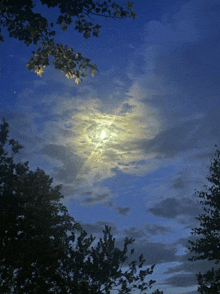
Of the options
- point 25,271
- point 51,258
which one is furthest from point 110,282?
point 25,271

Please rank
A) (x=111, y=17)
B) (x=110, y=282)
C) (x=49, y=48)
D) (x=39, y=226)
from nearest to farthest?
1. (x=111, y=17)
2. (x=49, y=48)
3. (x=39, y=226)
4. (x=110, y=282)

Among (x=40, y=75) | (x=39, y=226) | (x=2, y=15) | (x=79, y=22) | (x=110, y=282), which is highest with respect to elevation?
(x=2, y=15)

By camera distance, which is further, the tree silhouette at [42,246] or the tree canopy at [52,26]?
the tree silhouette at [42,246]

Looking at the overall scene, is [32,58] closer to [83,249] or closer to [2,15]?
[2,15]

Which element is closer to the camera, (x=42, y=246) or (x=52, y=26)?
(x=52, y=26)

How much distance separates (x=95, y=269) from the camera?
1795 centimetres

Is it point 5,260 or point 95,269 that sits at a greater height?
point 5,260

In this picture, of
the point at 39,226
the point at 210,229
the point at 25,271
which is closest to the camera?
the point at 25,271

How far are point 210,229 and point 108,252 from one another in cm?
910

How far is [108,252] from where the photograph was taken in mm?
19156

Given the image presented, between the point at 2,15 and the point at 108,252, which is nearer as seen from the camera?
the point at 2,15

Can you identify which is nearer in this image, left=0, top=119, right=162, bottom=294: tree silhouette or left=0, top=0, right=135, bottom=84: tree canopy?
left=0, top=0, right=135, bottom=84: tree canopy

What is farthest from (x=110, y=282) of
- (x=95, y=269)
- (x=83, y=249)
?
(x=83, y=249)

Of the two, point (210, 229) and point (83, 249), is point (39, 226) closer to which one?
point (83, 249)
